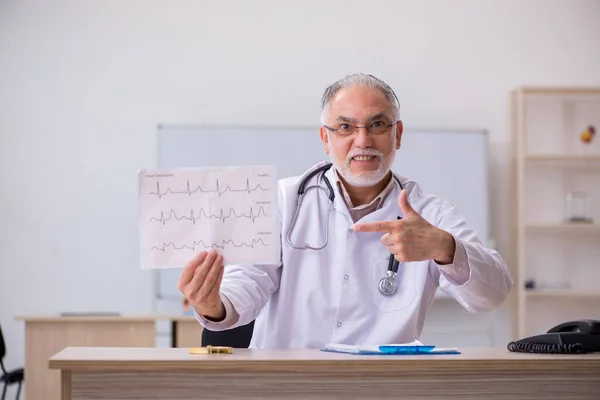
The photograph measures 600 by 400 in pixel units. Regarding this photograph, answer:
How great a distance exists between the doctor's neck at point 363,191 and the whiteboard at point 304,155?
2.85m

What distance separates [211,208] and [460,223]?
0.84m

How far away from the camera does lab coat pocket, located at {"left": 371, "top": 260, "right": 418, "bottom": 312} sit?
247cm

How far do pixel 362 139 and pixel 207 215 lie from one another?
706 mm

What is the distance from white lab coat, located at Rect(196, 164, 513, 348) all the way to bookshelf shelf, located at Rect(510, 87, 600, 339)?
134 inches

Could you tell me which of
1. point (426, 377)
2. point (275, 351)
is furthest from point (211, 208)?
point (426, 377)

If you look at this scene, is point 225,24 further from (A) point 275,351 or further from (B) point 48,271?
(A) point 275,351

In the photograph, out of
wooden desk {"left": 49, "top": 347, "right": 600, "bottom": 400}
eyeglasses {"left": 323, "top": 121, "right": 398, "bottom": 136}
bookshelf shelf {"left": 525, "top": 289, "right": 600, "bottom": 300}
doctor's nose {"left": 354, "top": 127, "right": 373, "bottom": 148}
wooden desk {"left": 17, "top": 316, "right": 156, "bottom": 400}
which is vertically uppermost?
eyeglasses {"left": 323, "top": 121, "right": 398, "bottom": 136}

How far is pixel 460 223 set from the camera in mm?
2533

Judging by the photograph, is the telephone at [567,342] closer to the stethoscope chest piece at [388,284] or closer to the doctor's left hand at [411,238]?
the doctor's left hand at [411,238]

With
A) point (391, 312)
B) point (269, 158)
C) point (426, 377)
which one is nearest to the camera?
point (426, 377)

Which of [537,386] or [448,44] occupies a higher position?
[448,44]

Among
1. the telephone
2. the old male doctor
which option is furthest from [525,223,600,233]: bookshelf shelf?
the telephone

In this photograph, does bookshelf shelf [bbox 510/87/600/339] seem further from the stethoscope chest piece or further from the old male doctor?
the stethoscope chest piece

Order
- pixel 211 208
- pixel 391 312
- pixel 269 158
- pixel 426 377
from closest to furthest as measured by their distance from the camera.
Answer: pixel 426 377 < pixel 211 208 < pixel 391 312 < pixel 269 158
